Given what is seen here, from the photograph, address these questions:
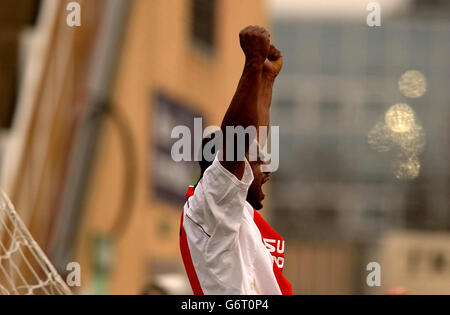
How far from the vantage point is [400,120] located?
12.0ft

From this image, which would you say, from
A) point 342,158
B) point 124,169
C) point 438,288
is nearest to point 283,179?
point 342,158

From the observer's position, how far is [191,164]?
48.0 feet

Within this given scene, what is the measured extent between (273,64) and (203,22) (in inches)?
548

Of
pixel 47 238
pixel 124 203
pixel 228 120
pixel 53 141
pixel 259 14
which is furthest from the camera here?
pixel 259 14

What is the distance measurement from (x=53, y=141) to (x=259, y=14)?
8.07 metres

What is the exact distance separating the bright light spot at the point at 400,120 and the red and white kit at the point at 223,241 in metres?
1.03

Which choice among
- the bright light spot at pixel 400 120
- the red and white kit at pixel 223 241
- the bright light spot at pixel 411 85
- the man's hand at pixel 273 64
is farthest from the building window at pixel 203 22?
the red and white kit at pixel 223 241

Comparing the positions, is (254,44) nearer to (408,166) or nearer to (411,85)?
(408,166)

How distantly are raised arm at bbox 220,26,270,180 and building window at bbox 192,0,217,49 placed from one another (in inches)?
540

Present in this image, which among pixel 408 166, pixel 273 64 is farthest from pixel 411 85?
pixel 273 64

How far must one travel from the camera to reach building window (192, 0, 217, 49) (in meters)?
16.3

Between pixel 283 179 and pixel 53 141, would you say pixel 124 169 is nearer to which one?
pixel 53 141

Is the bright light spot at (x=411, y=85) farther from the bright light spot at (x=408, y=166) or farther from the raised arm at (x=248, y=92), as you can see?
the raised arm at (x=248, y=92)

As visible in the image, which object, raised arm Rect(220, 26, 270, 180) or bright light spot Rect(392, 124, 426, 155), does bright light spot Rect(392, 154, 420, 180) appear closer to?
bright light spot Rect(392, 124, 426, 155)
